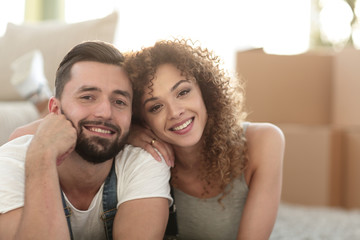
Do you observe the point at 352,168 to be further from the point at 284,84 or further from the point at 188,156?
the point at 188,156

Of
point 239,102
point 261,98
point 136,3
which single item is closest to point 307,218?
point 261,98

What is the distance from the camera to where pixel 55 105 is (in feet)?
4.62

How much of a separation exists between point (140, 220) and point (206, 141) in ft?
1.35

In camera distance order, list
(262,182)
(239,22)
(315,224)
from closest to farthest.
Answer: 1. (262,182)
2. (315,224)
3. (239,22)

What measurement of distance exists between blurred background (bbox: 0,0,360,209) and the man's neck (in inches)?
16.3

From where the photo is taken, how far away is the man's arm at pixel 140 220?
1287mm

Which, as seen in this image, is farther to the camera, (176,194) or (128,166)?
(176,194)

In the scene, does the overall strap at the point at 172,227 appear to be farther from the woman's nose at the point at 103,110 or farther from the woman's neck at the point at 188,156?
the woman's nose at the point at 103,110

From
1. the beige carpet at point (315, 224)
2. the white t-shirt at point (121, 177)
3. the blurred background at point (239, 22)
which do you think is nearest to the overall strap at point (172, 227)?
the white t-shirt at point (121, 177)

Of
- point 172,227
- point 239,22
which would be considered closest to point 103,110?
point 172,227

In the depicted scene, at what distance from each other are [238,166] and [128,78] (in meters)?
0.47

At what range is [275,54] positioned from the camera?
10.0 feet

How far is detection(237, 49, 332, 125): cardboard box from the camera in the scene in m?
3.04

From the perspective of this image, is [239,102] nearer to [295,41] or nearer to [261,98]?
[261,98]
